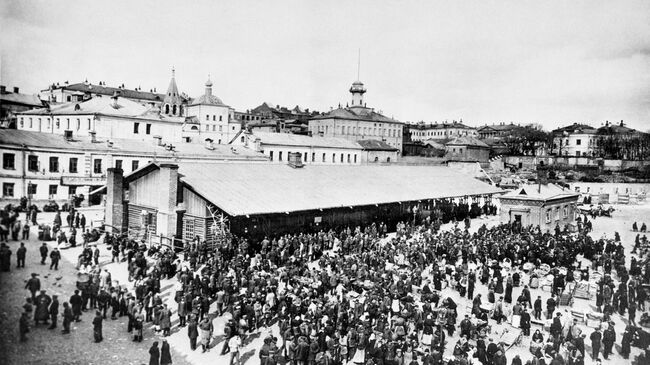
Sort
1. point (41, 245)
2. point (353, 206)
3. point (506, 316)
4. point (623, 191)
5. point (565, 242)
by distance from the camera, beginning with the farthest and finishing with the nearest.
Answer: point (623, 191)
point (353, 206)
point (565, 242)
point (506, 316)
point (41, 245)

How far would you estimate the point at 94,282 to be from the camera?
17766 mm

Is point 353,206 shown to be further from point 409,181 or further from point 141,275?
point 141,275

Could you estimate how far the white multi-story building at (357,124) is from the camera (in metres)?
98.0

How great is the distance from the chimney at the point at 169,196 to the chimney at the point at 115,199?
12.9 feet

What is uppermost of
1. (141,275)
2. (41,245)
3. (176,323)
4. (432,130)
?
(432,130)

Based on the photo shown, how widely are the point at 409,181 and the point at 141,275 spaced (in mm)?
30764

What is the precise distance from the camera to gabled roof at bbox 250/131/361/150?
225 ft

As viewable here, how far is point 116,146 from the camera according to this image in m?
44.4

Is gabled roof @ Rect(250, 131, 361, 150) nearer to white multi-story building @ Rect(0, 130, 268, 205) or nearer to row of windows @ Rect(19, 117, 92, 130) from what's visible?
white multi-story building @ Rect(0, 130, 268, 205)

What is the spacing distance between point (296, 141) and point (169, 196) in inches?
1852

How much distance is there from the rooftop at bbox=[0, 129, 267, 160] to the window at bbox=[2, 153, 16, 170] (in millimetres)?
837

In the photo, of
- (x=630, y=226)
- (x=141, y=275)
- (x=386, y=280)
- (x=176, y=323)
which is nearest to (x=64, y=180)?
(x=141, y=275)

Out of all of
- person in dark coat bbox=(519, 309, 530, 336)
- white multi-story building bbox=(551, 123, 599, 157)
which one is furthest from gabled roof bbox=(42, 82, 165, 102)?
person in dark coat bbox=(519, 309, 530, 336)

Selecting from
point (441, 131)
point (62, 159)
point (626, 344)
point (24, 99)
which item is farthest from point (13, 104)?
point (441, 131)
